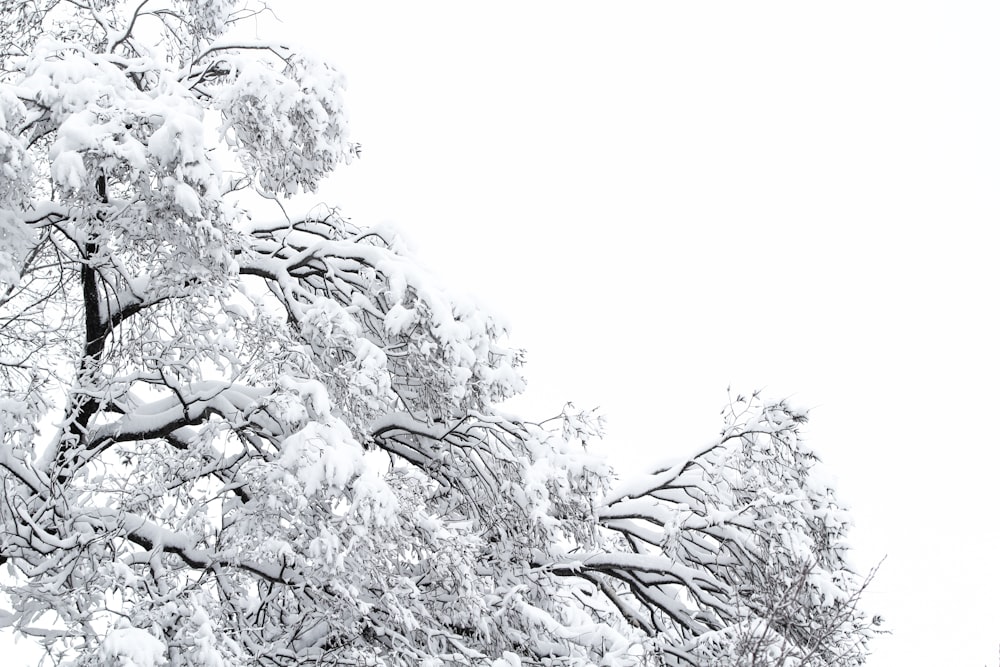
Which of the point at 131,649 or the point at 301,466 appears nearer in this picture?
the point at 131,649

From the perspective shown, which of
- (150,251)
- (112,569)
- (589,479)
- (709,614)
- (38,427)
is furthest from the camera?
(38,427)

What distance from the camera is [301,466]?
6.95 meters

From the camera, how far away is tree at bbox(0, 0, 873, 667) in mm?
6977

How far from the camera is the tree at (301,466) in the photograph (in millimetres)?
6977

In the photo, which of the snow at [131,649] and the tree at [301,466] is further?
the tree at [301,466]

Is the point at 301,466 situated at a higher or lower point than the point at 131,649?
higher

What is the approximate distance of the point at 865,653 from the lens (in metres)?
8.73

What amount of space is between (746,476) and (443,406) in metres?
2.75

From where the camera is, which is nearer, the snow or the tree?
the snow

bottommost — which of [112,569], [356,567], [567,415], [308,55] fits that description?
[112,569]

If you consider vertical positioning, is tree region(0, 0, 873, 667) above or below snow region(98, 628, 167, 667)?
above

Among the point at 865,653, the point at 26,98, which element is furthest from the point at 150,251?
the point at 865,653

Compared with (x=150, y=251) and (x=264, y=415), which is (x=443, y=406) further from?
(x=150, y=251)

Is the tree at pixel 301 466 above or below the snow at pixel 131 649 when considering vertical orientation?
above
